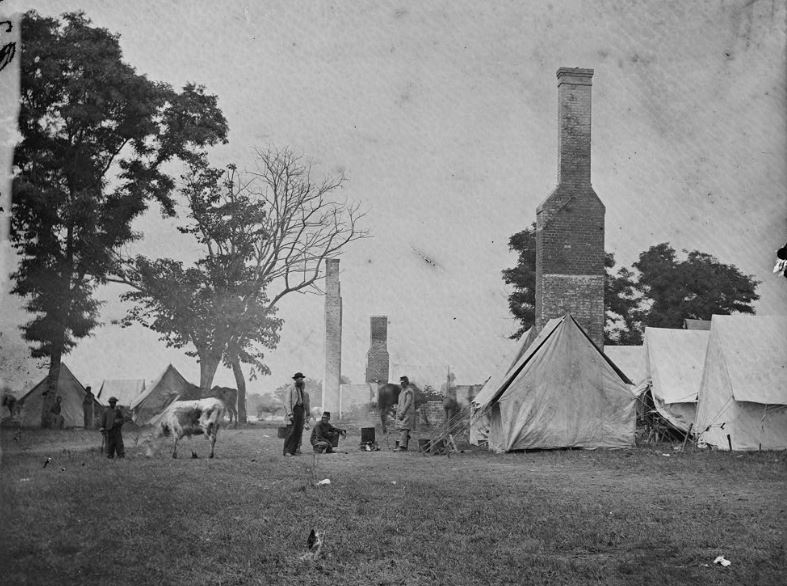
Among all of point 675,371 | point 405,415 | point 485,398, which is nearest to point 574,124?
point 675,371

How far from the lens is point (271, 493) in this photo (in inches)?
347

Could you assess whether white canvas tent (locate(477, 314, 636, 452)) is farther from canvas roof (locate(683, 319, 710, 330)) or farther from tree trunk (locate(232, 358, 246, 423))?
canvas roof (locate(683, 319, 710, 330))

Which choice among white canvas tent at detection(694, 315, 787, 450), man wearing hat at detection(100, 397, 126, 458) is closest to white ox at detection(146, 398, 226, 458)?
man wearing hat at detection(100, 397, 126, 458)

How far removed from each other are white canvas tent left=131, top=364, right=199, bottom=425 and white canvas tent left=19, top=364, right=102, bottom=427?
1.72 metres

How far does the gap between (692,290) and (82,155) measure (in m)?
31.6

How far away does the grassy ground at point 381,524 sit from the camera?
609 cm

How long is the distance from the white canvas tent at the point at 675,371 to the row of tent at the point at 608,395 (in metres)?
2.24

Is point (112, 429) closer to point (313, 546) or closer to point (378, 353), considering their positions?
point (313, 546)

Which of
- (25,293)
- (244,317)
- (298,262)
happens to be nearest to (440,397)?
(298,262)

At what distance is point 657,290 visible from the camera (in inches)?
1550

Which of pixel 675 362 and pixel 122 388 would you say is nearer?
pixel 675 362

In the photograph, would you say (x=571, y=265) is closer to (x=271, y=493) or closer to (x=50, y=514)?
(x=271, y=493)

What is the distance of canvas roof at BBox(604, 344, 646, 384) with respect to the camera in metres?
25.2

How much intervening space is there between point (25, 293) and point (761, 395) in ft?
46.8
